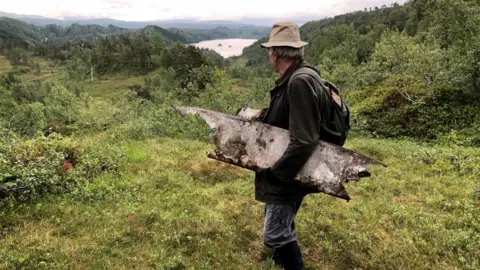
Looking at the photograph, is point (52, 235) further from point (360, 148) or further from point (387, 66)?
point (387, 66)

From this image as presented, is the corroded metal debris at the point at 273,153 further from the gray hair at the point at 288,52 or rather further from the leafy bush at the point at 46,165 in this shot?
the leafy bush at the point at 46,165

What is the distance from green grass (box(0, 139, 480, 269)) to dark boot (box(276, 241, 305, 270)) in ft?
2.23

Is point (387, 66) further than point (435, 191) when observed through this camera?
Yes

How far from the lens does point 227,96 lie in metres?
29.5

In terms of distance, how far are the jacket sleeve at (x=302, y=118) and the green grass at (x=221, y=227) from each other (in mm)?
2087

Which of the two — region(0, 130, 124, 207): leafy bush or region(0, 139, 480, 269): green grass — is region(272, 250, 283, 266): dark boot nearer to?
region(0, 139, 480, 269): green grass

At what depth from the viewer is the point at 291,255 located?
13.1 ft

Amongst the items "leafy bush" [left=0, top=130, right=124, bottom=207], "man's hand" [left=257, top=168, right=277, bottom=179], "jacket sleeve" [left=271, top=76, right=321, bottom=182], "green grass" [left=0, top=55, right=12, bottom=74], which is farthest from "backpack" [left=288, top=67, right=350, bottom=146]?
"green grass" [left=0, top=55, right=12, bottom=74]

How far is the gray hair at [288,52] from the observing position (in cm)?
353

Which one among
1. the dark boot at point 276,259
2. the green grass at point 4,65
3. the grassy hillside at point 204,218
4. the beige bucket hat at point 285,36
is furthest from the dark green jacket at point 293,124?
the green grass at point 4,65

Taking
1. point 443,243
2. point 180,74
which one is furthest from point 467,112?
point 180,74

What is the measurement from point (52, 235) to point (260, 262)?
3037mm

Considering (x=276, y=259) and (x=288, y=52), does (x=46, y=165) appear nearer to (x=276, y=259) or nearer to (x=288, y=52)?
(x=276, y=259)

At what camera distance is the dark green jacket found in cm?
323
